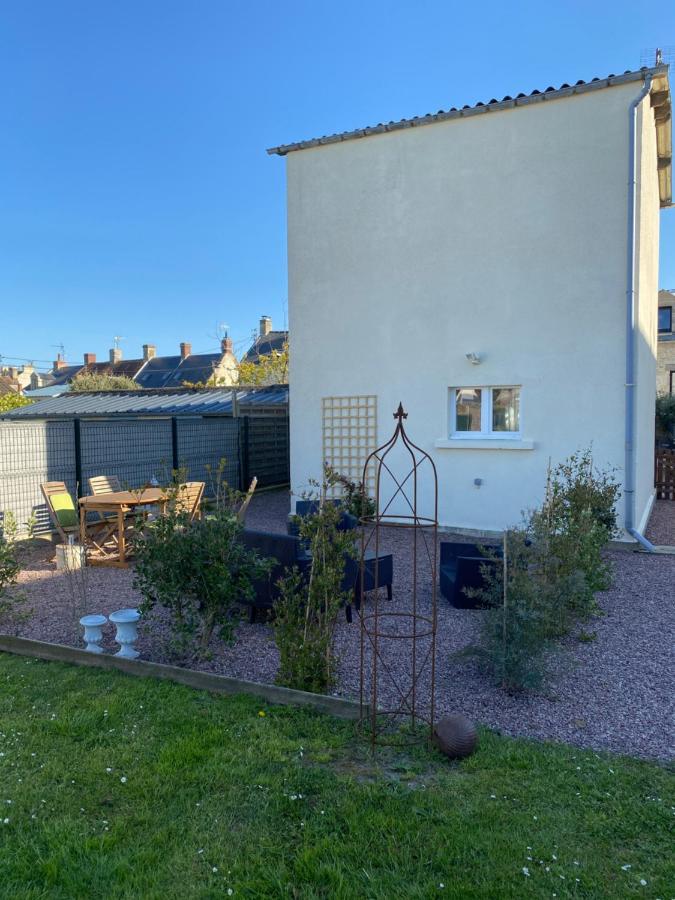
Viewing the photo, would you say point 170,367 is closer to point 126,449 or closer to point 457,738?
point 126,449

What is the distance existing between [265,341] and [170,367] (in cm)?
910

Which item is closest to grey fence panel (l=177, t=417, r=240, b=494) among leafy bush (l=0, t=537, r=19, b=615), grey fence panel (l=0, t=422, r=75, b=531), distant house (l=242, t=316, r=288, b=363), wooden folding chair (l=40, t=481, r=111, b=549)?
grey fence panel (l=0, t=422, r=75, b=531)

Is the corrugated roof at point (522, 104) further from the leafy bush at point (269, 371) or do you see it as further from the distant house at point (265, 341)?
the distant house at point (265, 341)

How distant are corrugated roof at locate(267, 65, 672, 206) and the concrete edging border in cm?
903

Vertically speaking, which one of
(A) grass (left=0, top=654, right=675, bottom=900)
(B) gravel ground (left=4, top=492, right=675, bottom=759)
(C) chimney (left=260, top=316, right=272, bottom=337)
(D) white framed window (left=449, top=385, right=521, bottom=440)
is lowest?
(B) gravel ground (left=4, top=492, right=675, bottom=759)

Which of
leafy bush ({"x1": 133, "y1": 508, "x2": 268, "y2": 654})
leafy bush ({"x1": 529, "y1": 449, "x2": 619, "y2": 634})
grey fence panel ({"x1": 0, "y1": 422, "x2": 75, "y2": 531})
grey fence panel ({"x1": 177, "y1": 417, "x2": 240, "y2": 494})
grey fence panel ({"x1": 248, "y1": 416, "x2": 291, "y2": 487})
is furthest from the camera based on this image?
Result: grey fence panel ({"x1": 248, "y1": 416, "x2": 291, "y2": 487})

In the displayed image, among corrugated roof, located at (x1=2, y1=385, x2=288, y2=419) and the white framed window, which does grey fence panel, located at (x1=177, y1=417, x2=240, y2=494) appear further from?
the white framed window

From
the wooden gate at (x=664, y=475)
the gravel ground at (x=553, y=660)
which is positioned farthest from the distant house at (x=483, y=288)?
the wooden gate at (x=664, y=475)

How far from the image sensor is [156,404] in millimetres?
18812

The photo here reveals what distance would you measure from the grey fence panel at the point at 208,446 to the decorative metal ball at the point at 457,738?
1044cm

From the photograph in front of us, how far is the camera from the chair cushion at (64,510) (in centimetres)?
955

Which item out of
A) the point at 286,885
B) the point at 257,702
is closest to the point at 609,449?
the point at 257,702

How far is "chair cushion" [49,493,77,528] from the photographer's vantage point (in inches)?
376

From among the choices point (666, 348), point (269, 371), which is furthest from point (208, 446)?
point (666, 348)
